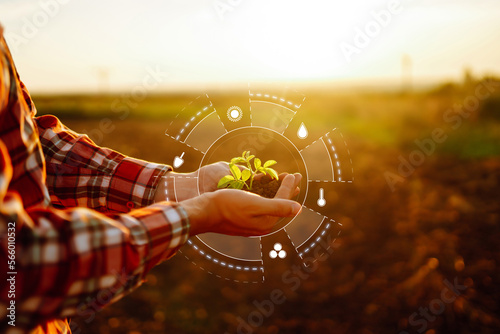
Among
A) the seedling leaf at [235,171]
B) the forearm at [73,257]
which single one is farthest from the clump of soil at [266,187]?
the forearm at [73,257]

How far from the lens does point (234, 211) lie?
146 centimetres

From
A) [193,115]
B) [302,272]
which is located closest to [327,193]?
[302,272]

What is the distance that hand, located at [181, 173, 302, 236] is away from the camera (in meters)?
1.30

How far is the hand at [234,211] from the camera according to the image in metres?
1.30

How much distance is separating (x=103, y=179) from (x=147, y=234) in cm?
68

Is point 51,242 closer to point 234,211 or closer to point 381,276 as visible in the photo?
point 234,211

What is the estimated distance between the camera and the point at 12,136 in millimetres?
1052

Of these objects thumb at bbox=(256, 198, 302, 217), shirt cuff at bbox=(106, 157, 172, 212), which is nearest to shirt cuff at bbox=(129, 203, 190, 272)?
thumb at bbox=(256, 198, 302, 217)

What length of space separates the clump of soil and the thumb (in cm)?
38
